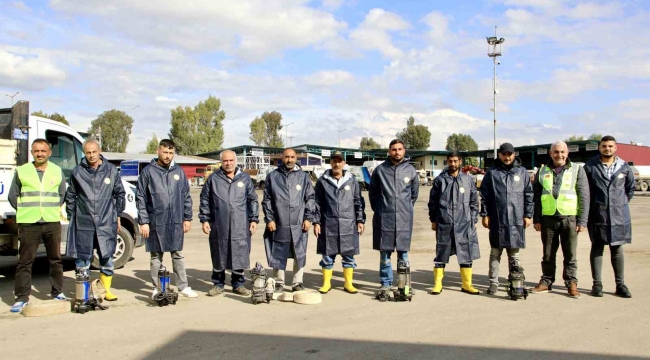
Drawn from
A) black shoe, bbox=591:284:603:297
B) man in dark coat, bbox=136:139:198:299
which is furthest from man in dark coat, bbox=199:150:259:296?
black shoe, bbox=591:284:603:297

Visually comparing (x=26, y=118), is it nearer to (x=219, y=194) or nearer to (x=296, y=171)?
(x=219, y=194)

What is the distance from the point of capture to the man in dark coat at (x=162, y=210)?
6.66m

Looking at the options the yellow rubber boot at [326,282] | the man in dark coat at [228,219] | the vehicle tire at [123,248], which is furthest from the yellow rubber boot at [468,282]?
the vehicle tire at [123,248]

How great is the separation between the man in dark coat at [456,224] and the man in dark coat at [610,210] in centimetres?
153

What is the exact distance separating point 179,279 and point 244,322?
1600 millimetres

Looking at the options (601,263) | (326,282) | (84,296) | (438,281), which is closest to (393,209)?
(438,281)

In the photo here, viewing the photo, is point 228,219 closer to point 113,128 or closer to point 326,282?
point 326,282

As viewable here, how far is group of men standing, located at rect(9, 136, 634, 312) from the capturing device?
650 cm

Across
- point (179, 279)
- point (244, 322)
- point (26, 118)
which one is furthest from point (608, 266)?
point (26, 118)

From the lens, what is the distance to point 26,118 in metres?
7.68

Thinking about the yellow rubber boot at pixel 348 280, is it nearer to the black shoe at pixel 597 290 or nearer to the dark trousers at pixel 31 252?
the black shoe at pixel 597 290

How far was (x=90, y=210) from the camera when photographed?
644 cm

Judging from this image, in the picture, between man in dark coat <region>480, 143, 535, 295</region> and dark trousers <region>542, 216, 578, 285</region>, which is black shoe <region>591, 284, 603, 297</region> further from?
man in dark coat <region>480, 143, 535, 295</region>

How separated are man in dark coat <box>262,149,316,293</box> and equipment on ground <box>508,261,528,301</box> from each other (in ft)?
8.88
